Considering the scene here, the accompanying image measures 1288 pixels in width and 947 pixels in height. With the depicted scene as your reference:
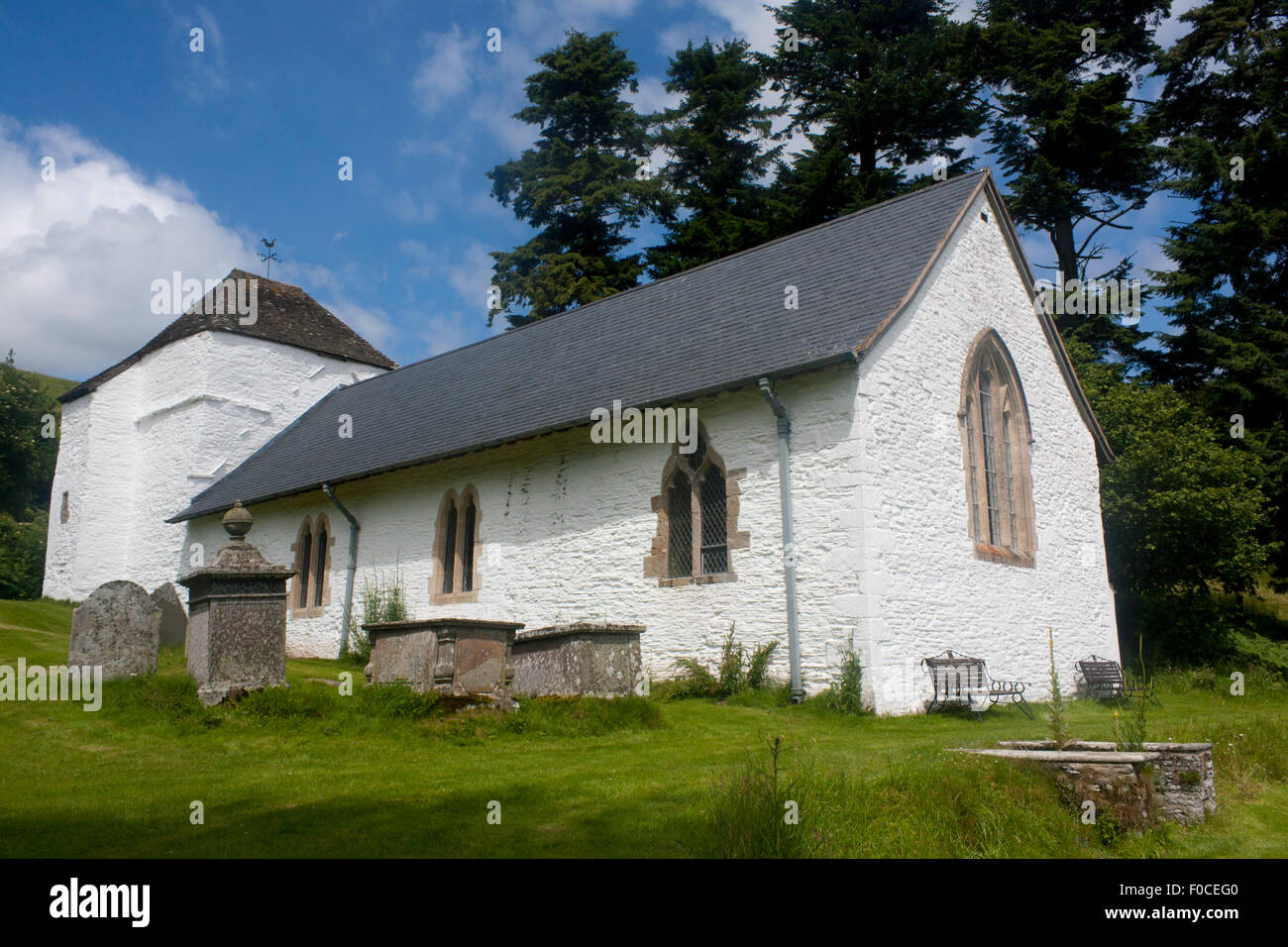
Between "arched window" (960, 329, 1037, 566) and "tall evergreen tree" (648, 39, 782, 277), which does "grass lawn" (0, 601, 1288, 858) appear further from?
"tall evergreen tree" (648, 39, 782, 277)

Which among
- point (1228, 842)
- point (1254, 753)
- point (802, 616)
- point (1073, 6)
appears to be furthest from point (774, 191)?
point (1228, 842)

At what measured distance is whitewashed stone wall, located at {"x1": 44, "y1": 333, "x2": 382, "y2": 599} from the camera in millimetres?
27250

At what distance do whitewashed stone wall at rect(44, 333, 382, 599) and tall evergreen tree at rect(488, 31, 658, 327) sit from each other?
10016 millimetres

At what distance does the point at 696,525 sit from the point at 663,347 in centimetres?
395

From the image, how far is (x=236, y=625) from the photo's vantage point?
10.6 meters

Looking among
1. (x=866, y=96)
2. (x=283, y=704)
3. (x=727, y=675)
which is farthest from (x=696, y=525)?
(x=866, y=96)

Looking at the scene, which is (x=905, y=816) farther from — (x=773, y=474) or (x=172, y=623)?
(x=172, y=623)

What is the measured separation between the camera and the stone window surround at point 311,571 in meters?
20.4

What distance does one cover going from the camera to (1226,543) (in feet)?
62.6

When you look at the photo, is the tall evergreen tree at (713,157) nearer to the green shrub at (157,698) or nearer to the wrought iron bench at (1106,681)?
the wrought iron bench at (1106,681)

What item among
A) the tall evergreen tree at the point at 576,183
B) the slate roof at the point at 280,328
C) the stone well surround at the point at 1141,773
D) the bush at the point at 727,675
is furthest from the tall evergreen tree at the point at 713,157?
the stone well surround at the point at 1141,773

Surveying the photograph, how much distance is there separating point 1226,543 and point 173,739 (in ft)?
62.0

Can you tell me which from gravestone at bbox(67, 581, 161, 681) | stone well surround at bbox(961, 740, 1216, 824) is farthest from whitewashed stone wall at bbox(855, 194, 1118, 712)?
gravestone at bbox(67, 581, 161, 681)
